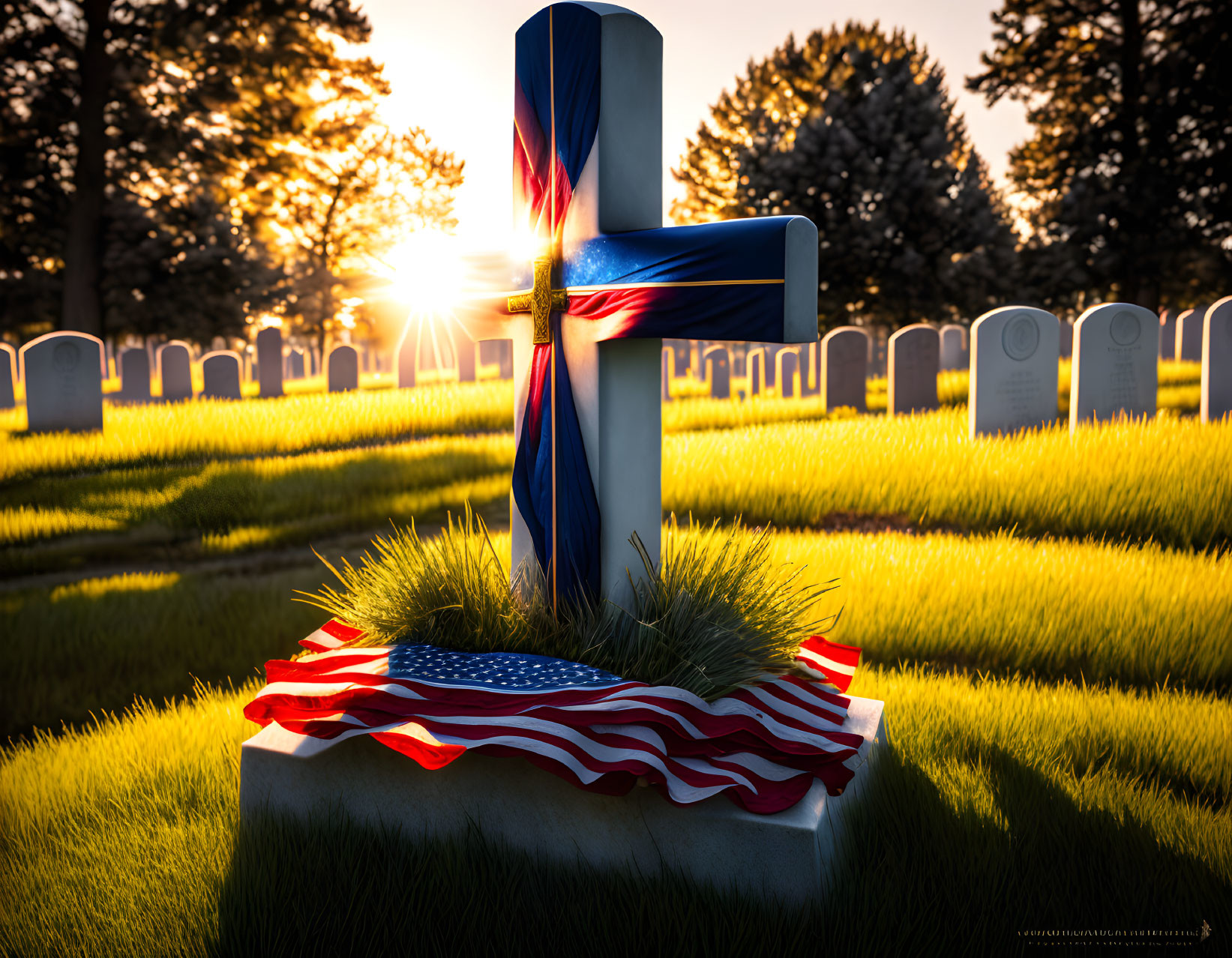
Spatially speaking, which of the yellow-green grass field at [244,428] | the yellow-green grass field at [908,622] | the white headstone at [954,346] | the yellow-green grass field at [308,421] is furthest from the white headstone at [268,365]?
the white headstone at [954,346]

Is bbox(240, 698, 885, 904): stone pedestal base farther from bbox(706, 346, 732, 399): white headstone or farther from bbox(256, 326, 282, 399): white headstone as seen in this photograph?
bbox(256, 326, 282, 399): white headstone

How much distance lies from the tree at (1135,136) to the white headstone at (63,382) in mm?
22973

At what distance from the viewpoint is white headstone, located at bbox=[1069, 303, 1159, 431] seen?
8.62 m

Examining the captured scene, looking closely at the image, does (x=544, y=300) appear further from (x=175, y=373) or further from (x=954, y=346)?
(x=954, y=346)

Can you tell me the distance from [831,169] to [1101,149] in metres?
8.73

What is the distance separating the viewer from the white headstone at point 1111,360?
28.3 ft

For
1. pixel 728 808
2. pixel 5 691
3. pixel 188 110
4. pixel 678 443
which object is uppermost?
pixel 188 110

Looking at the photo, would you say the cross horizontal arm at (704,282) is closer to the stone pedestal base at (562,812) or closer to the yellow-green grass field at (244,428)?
the stone pedestal base at (562,812)

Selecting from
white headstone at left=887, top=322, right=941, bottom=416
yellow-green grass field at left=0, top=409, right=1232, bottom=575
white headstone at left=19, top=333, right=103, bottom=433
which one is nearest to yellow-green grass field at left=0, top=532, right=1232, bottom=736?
yellow-green grass field at left=0, top=409, right=1232, bottom=575

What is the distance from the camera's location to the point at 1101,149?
75.8ft

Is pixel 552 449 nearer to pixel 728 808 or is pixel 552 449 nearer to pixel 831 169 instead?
pixel 728 808

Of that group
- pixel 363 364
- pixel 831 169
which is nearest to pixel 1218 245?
pixel 831 169

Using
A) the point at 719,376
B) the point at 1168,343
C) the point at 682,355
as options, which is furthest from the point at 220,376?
the point at 1168,343

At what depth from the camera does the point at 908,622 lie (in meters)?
4.21
